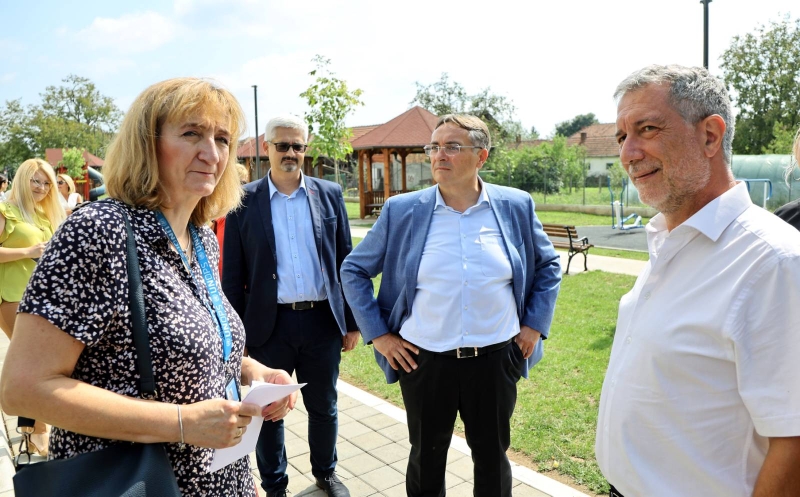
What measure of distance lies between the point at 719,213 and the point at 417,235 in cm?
174

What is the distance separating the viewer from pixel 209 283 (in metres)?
1.88

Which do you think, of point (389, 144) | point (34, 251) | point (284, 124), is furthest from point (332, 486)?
point (389, 144)

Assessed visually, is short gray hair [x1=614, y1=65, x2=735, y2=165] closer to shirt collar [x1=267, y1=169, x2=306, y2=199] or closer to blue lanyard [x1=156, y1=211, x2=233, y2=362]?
blue lanyard [x1=156, y1=211, x2=233, y2=362]

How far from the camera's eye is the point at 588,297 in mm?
9062

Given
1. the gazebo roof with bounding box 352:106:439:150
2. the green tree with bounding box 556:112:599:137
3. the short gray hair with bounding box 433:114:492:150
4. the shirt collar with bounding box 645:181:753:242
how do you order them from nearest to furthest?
the shirt collar with bounding box 645:181:753:242, the short gray hair with bounding box 433:114:492:150, the gazebo roof with bounding box 352:106:439:150, the green tree with bounding box 556:112:599:137

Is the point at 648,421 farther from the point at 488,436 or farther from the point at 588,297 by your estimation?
the point at 588,297

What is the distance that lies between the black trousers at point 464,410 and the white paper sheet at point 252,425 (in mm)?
1330

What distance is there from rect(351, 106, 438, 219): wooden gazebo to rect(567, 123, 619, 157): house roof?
32462mm

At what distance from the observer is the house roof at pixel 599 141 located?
57094 millimetres

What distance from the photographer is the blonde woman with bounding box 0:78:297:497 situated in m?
1.40

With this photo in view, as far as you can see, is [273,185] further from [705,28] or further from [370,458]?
[705,28]

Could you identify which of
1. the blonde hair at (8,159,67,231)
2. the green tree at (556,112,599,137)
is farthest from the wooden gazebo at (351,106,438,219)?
the green tree at (556,112,599,137)

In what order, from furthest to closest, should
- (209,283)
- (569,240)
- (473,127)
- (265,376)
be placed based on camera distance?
(569,240), (473,127), (265,376), (209,283)

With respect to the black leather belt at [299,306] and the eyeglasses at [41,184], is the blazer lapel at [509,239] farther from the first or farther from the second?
the eyeglasses at [41,184]
